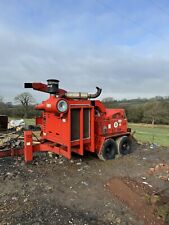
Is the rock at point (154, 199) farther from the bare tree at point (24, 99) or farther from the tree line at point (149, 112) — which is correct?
the bare tree at point (24, 99)

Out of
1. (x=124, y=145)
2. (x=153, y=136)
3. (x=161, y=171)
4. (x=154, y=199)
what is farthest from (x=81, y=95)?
(x=153, y=136)

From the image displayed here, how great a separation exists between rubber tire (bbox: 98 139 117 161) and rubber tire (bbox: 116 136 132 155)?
7.2 inches

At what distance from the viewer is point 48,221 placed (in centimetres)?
399

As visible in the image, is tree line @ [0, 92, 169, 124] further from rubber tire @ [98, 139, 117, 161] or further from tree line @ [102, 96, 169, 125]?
rubber tire @ [98, 139, 117, 161]

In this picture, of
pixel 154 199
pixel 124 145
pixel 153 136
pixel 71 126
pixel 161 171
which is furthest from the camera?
pixel 153 136

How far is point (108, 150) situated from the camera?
8.02 m

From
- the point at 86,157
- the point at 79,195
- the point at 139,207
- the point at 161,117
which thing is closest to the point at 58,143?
the point at 86,157

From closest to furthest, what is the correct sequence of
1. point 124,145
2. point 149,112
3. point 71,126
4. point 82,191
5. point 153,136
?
point 82,191, point 71,126, point 124,145, point 153,136, point 149,112

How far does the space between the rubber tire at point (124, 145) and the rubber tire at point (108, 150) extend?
18cm

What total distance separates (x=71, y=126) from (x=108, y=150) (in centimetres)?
206

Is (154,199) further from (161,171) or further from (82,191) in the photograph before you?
(161,171)

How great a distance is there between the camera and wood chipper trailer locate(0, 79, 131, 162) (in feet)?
21.3

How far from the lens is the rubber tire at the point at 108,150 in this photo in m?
7.69

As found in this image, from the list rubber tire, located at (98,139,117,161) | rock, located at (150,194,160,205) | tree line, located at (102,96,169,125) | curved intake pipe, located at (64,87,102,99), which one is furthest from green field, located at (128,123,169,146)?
tree line, located at (102,96,169,125)
